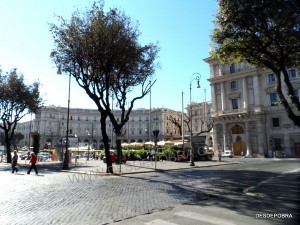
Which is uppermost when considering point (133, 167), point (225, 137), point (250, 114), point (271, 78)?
point (271, 78)

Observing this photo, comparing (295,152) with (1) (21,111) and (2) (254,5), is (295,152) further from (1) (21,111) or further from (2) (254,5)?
(1) (21,111)

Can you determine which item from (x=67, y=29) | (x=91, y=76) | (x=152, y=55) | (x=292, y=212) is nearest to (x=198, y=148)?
(x=152, y=55)

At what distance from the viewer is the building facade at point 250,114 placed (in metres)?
48.5

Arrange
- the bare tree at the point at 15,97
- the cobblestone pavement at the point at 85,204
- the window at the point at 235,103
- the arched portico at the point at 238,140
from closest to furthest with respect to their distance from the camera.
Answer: the cobblestone pavement at the point at 85,204 → the bare tree at the point at 15,97 → the arched portico at the point at 238,140 → the window at the point at 235,103

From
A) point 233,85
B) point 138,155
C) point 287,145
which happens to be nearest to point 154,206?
point 138,155

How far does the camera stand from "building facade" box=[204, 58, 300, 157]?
4850 centimetres

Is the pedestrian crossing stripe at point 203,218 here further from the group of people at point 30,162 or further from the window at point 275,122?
the window at point 275,122

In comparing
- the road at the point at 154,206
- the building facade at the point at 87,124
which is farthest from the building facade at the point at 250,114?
the building facade at the point at 87,124

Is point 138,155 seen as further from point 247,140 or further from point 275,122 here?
point 275,122

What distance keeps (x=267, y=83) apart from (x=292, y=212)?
4821 centimetres

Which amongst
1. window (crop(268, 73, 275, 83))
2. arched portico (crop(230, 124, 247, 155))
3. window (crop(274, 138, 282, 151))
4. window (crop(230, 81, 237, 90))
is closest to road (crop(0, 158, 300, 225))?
window (crop(274, 138, 282, 151))

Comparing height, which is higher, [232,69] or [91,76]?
[232,69]

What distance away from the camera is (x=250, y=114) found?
51.7 metres

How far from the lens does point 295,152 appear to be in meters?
46.7
